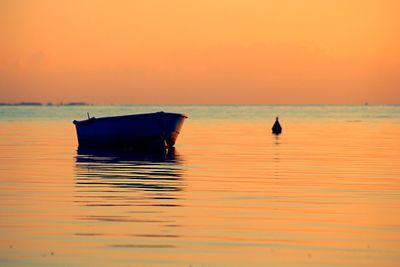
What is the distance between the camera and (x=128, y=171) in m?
33.4

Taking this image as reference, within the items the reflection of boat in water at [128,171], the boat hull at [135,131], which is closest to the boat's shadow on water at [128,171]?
the reflection of boat in water at [128,171]

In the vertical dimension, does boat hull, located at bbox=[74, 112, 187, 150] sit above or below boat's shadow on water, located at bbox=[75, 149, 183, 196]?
above

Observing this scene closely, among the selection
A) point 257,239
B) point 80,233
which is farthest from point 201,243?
point 80,233

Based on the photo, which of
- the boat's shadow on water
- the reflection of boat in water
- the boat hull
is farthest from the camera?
the boat hull

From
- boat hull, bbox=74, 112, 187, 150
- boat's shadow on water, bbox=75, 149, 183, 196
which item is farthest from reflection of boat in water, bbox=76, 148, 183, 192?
boat hull, bbox=74, 112, 187, 150

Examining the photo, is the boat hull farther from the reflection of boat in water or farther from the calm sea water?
the calm sea water

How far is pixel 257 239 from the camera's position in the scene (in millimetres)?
16969

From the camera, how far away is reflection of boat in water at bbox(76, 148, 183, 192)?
89.6 feet

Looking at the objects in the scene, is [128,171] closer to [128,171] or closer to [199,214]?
[128,171]

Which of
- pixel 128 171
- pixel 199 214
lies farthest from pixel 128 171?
pixel 199 214

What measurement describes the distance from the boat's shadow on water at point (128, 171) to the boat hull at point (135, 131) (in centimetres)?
144

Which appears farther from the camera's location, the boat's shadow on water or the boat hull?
the boat hull

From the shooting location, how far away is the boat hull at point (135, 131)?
1900 inches

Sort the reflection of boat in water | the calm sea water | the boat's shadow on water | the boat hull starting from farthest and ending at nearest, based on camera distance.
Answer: the boat hull → the reflection of boat in water → the boat's shadow on water → the calm sea water
